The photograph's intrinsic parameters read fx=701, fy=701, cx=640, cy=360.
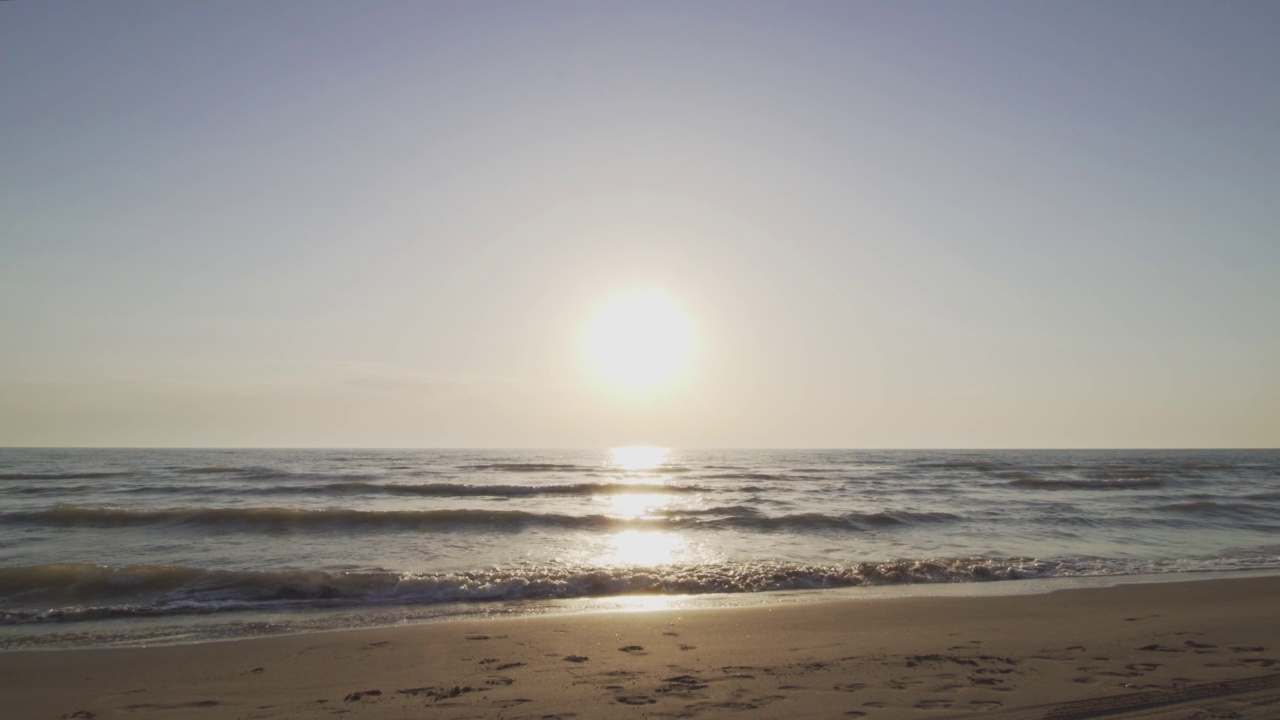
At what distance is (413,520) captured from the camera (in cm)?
2102

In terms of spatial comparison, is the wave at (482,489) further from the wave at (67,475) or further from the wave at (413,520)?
the wave at (67,475)

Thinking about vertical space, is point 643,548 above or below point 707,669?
below

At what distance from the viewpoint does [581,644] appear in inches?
310

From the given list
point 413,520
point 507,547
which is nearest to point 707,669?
point 507,547

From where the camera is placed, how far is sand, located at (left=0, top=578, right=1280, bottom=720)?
5676mm

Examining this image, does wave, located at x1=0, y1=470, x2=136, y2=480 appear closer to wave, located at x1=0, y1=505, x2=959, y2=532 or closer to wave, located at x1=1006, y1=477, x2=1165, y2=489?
wave, located at x1=0, y1=505, x2=959, y2=532

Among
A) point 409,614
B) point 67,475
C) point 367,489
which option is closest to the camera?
point 409,614

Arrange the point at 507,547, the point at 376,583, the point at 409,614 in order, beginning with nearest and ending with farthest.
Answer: the point at 409,614 < the point at 376,583 < the point at 507,547

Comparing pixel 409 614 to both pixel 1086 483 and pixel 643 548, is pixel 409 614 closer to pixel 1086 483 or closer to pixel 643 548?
pixel 643 548

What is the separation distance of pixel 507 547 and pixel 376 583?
4.74m

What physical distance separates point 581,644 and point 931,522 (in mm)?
16218

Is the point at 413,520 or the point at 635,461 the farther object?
the point at 635,461

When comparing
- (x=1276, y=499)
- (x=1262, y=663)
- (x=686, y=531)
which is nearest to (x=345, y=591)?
(x=686, y=531)

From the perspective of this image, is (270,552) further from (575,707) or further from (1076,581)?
(1076,581)
